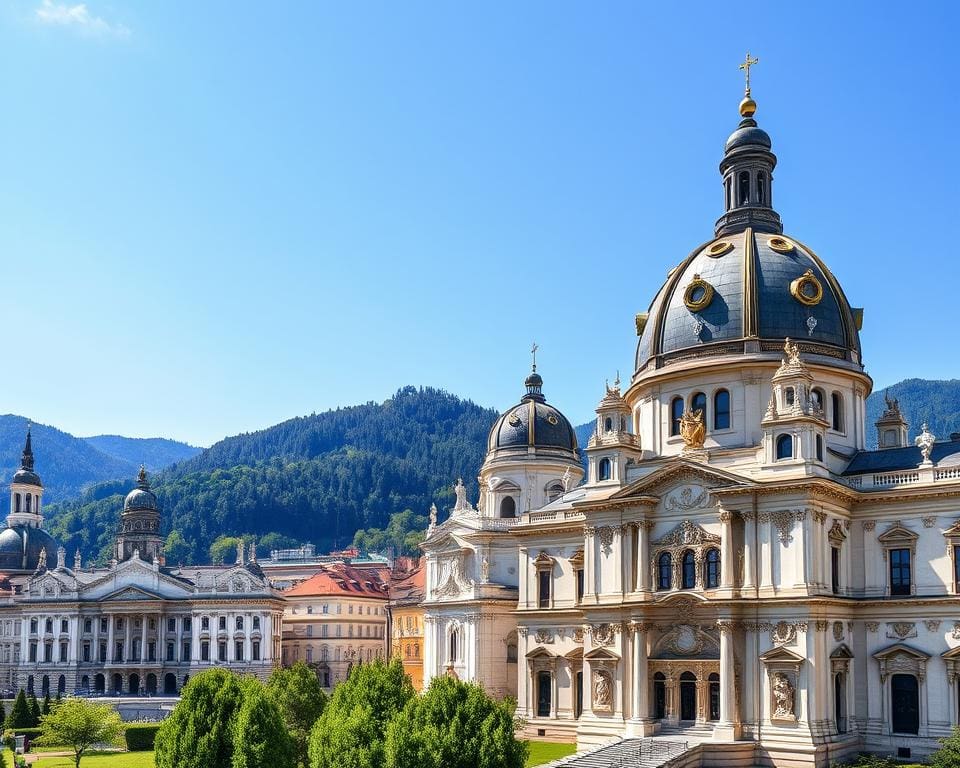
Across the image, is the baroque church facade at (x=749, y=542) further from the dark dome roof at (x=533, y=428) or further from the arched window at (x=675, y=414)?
the dark dome roof at (x=533, y=428)

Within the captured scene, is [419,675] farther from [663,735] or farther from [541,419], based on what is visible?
[663,735]

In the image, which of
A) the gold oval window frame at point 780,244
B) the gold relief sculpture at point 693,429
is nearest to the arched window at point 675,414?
the gold relief sculpture at point 693,429

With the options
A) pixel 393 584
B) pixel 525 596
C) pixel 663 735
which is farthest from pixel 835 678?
pixel 393 584

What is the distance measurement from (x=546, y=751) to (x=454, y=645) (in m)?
19.2

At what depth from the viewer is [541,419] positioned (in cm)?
8500

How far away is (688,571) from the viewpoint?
2253 inches

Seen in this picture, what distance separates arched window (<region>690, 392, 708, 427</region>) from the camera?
60.4 meters

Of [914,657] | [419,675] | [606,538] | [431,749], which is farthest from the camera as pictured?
[419,675]

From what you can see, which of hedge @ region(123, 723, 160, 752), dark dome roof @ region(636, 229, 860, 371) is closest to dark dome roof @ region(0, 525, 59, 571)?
hedge @ region(123, 723, 160, 752)

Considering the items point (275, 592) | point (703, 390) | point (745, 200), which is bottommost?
point (275, 592)

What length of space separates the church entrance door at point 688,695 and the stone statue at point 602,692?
427cm

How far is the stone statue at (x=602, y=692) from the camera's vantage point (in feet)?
194

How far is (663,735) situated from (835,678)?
8.80m

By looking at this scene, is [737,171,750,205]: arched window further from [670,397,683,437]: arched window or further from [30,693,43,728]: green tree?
[30,693,43,728]: green tree
